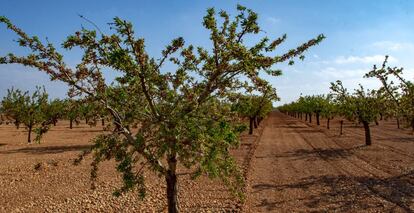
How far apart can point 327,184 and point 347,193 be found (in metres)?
2.17

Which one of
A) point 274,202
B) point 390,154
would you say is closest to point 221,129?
point 274,202

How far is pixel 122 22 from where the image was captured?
29.9 ft

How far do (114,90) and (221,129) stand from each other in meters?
3.31

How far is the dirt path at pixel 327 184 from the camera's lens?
18.1 metres

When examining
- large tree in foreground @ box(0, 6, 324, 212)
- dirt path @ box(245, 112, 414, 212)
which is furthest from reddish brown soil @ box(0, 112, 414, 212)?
large tree in foreground @ box(0, 6, 324, 212)

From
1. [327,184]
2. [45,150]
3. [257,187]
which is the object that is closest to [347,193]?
[327,184]

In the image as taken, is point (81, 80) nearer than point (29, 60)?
No

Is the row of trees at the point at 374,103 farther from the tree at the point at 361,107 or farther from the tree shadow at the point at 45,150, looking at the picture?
the tree shadow at the point at 45,150

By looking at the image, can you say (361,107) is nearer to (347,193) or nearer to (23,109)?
(347,193)

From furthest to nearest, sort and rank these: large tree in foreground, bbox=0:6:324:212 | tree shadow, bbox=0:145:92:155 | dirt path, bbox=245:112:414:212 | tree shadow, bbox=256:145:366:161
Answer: tree shadow, bbox=0:145:92:155 < tree shadow, bbox=256:145:366:161 < dirt path, bbox=245:112:414:212 < large tree in foreground, bbox=0:6:324:212

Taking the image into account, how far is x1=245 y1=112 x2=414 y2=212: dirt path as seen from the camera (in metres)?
18.1

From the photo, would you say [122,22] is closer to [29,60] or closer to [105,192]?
[29,60]

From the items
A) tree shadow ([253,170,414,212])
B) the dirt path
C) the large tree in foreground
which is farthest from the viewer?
the dirt path

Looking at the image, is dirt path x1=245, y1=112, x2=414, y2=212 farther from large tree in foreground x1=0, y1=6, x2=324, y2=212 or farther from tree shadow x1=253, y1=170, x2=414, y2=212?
large tree in foreground x1=0, y1=6, x2=324, y2=212
